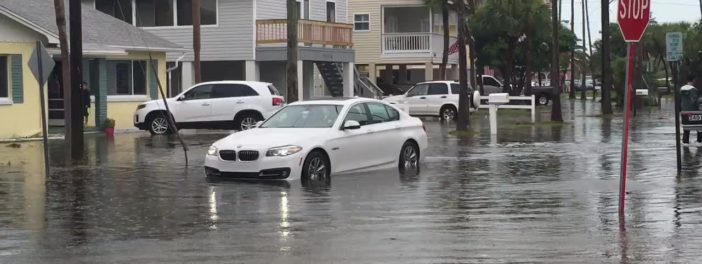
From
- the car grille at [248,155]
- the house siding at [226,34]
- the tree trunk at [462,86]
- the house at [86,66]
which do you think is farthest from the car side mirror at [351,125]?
the house siding at [226,34]

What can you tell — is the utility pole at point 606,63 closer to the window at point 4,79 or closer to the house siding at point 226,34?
the house siding at point 226,34

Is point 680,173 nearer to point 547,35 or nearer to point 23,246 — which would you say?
point 23,246

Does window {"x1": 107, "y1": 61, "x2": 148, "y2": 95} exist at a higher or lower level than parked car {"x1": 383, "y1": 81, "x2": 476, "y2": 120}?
higher

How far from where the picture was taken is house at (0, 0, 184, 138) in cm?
2683

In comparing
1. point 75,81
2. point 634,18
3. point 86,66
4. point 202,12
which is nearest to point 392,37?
point 202,12

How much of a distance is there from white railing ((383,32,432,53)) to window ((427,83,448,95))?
44.2 feet

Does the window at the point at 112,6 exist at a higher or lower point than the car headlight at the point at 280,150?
higher

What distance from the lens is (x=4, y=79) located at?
26.9 m

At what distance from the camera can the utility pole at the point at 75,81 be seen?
19.1m

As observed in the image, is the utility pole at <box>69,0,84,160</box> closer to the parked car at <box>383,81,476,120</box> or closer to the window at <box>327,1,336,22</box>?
the parked car at <box>383,81,476,120</box>

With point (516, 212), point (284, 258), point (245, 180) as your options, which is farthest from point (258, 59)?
point (284, 258)

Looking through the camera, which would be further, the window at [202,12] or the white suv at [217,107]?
the window at [202,12]

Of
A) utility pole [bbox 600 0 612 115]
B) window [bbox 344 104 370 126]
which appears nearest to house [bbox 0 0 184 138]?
window [bbox 344 104 370 126]

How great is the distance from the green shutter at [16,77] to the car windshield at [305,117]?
12445 mm
